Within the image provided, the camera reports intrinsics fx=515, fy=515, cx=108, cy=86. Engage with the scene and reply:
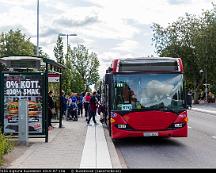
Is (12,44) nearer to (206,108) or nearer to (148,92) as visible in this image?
(206,108)

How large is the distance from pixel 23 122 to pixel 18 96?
3.56ft

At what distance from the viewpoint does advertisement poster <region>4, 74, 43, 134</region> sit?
16781mm

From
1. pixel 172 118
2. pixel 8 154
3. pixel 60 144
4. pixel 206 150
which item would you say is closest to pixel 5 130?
pixel 60 144

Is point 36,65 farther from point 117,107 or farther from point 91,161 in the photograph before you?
point 91,161

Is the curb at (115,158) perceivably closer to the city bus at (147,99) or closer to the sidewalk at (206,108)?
the city bus at (147,99)

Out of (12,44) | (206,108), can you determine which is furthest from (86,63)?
(206,108)

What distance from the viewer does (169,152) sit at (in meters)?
14.9

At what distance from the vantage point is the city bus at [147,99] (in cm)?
1653

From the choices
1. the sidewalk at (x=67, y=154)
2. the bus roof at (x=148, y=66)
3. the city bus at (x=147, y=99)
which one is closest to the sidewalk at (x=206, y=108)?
the bus roof at (x=148, y=66)

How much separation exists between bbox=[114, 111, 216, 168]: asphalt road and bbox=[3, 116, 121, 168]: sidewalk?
1.98ft

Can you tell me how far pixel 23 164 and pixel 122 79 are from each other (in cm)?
624

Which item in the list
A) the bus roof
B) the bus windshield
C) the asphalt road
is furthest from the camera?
the bus roof

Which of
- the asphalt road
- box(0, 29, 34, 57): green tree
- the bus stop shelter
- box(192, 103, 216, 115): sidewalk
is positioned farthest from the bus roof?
box(0, 29, 34, 57): green tree

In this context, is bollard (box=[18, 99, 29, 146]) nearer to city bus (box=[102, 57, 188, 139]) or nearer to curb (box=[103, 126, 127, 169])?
curb (box=[103, 126, 127, 169])
